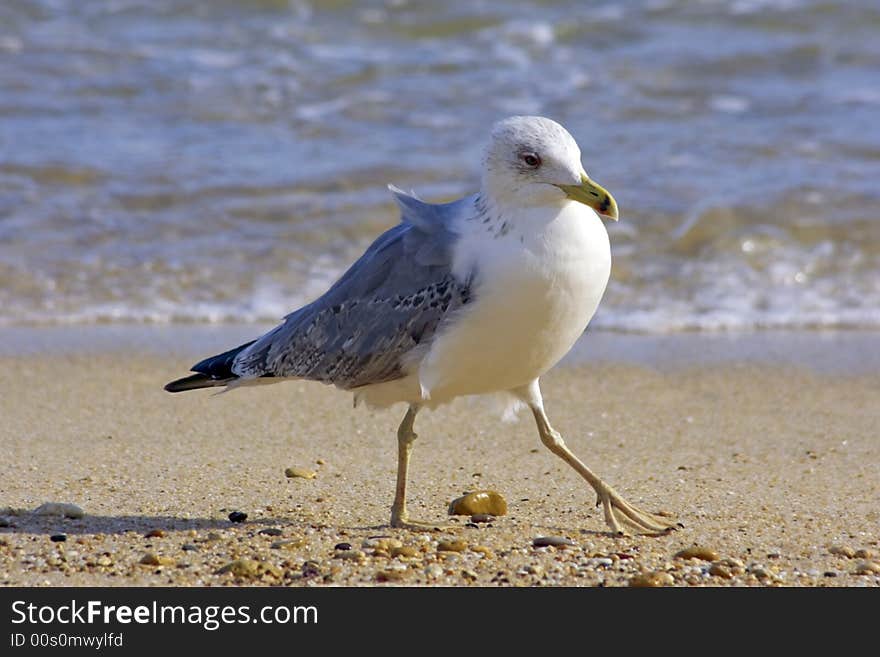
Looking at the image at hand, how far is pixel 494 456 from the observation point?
5.97 meters

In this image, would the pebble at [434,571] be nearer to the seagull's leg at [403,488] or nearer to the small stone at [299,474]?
the seagull's leg at [403,488]

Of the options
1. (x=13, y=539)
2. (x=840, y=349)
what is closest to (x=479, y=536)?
(x=13, y=539)

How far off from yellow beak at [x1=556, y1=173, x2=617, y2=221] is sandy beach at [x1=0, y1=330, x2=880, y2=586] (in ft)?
3.73

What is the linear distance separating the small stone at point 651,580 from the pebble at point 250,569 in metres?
1.09

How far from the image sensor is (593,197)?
444cm

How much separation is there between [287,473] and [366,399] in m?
0.67

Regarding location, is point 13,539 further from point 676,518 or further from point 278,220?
point 278,220

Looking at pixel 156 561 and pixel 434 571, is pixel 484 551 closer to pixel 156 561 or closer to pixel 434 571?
pixel 434 571

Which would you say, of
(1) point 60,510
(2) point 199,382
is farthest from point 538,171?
(1) point 60,510

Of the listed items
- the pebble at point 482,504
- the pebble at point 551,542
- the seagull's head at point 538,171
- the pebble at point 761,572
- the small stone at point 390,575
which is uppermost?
the seagull's head at point 538,171

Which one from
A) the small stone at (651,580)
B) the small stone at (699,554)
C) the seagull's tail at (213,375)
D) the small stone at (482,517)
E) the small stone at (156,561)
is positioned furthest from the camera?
the seagull's tail at (213,375)

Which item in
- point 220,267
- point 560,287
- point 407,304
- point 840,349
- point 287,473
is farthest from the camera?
point 220,267

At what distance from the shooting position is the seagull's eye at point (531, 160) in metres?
4.52

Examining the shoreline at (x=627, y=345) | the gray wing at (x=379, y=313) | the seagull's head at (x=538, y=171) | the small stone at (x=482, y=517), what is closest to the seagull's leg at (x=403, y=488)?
the small stone at (x=482, y=517)
